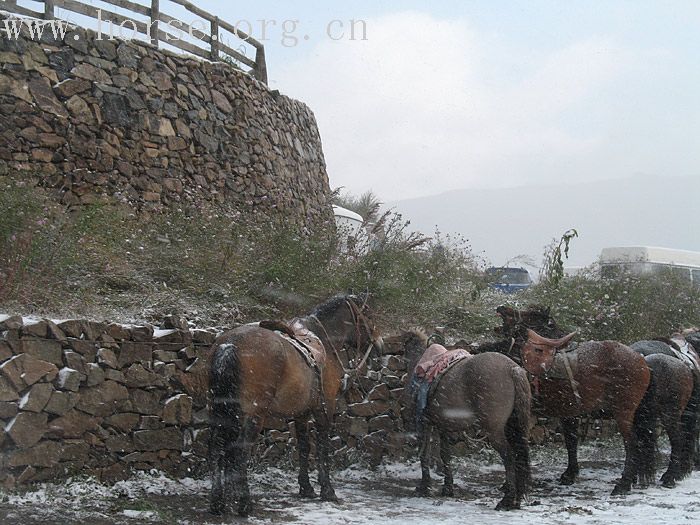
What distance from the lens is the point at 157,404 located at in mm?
6992

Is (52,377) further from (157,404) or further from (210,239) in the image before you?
(210,239)

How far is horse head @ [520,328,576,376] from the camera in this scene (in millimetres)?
7762

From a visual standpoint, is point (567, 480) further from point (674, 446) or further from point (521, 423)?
point (521, 423)

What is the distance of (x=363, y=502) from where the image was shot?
6.83 m

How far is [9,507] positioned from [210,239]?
5.49 meters

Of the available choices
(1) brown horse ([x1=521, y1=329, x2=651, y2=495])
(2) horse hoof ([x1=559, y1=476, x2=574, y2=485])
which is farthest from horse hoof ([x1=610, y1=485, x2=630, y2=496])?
(2) horse hoof ([x1=559, y1=476, x2=574, y2=485])

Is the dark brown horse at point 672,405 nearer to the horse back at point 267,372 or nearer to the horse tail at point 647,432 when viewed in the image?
the horse tail at point 647,432

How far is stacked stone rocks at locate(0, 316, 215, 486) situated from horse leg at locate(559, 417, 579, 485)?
3.85 metres

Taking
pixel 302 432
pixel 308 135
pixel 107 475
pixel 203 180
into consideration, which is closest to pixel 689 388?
pixel 302 432

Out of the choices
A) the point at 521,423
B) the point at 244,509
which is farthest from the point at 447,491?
the point at 244,509

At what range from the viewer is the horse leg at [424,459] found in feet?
24.0

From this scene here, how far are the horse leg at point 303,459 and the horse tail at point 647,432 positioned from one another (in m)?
3.54

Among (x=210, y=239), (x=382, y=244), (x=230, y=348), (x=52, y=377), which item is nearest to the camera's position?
(x=230, y=348)

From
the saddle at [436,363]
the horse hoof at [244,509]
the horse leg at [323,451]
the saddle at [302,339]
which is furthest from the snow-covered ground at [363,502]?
the saddle at [302,339]
